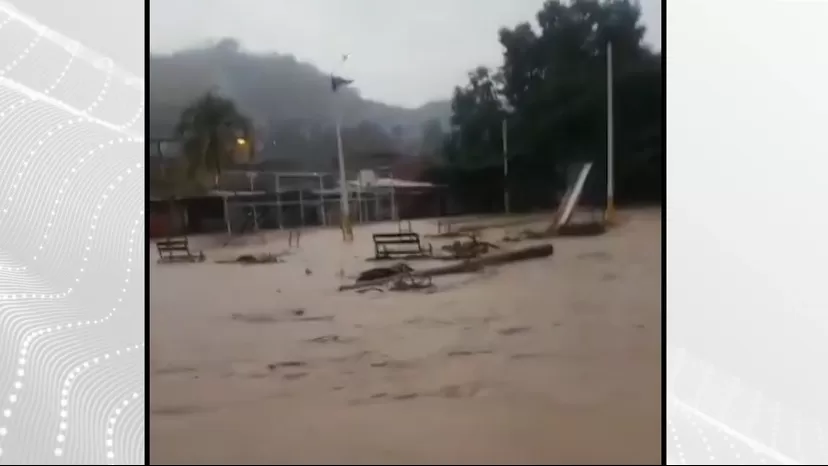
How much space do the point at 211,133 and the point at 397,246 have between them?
0.36 meters

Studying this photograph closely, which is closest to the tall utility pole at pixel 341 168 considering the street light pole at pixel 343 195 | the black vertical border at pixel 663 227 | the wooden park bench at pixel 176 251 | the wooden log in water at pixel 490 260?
the street light pole at pixel 343 195

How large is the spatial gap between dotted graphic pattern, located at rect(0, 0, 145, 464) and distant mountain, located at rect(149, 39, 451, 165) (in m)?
0.05

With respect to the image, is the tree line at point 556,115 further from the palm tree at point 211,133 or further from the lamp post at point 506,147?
the palm tree at point 211,133

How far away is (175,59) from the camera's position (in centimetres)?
110

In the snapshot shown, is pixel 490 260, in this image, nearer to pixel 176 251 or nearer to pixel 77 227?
pixel 176 251

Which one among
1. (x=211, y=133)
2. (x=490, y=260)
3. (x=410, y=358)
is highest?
(x=211, y=133)

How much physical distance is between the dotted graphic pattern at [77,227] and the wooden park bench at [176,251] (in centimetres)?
3

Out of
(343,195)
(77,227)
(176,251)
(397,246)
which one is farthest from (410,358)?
(77,227)

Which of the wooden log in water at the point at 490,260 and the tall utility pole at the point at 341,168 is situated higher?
the tall utility pole at the point at 341,168

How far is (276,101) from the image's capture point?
1109 mm

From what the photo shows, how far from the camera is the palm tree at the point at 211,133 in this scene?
1102 mm

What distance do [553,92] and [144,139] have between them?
0.70 m
